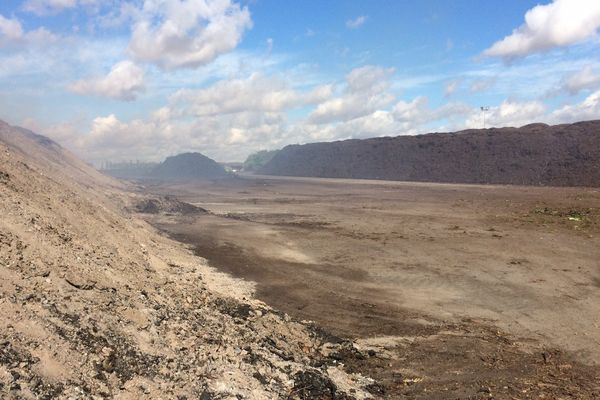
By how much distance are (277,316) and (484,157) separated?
62101 mm

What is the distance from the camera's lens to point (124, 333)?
5.97 m

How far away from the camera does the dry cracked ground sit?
534 centimetres

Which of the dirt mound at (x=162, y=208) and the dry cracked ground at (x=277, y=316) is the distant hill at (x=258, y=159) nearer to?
the dirt mound at (x=162, y=208)

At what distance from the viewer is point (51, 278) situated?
6.58 metres

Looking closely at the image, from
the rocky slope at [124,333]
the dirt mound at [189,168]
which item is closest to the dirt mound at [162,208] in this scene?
the rocky slope at [124,333]

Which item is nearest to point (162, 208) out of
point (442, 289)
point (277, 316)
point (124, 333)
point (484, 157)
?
point (442, 289)

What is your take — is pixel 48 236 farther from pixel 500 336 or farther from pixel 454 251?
pixel 454 251

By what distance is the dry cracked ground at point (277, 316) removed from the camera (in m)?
5.34

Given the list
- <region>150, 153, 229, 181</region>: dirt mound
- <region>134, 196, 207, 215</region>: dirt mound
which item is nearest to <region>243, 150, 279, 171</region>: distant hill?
<region>150, 153, 229, 181</region>: dirt mound

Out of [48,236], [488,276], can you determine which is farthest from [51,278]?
[488,276]

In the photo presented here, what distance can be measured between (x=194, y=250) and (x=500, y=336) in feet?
38.5

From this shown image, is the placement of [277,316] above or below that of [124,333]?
below

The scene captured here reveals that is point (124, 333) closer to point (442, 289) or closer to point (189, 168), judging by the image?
point (442, 289)

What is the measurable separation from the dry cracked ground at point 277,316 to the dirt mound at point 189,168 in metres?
109
